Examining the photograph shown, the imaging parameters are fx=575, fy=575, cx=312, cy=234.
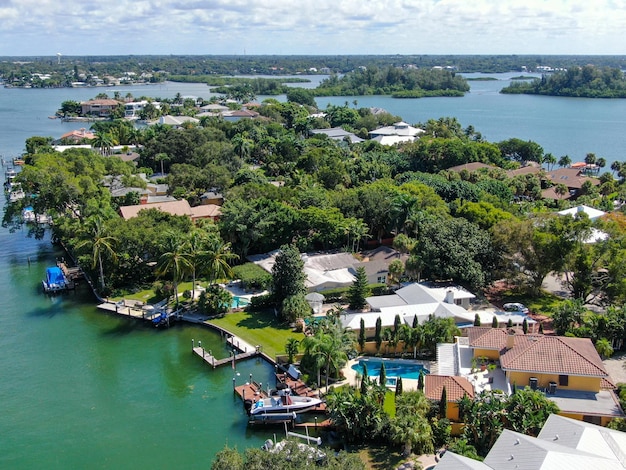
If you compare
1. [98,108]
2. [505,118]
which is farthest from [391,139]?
[98,108]

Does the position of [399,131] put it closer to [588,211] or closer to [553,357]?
[588,211]

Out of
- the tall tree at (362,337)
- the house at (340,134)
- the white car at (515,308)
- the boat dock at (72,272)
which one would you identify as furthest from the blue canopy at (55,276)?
the house at (340,134)

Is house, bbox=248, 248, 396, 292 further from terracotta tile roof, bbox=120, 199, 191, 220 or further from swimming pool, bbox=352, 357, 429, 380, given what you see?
terracotta tile roof, bbox=120, 199, 191, 220

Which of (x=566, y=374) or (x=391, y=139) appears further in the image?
(x=391, y=139)

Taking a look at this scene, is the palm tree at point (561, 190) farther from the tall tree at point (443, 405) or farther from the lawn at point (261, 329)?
the tall tree at point (443, 405)

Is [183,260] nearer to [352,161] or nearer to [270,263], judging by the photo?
[270,263]

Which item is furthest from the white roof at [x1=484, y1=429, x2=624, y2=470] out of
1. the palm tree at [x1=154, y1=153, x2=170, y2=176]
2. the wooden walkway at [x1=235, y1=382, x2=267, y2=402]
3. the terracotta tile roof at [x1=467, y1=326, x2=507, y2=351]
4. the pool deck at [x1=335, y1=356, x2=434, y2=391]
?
the palm tree at [x1=154, y1=153, x2=170, y2=176]

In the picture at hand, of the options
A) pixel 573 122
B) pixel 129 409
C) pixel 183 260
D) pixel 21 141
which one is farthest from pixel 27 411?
pixel 573 122
